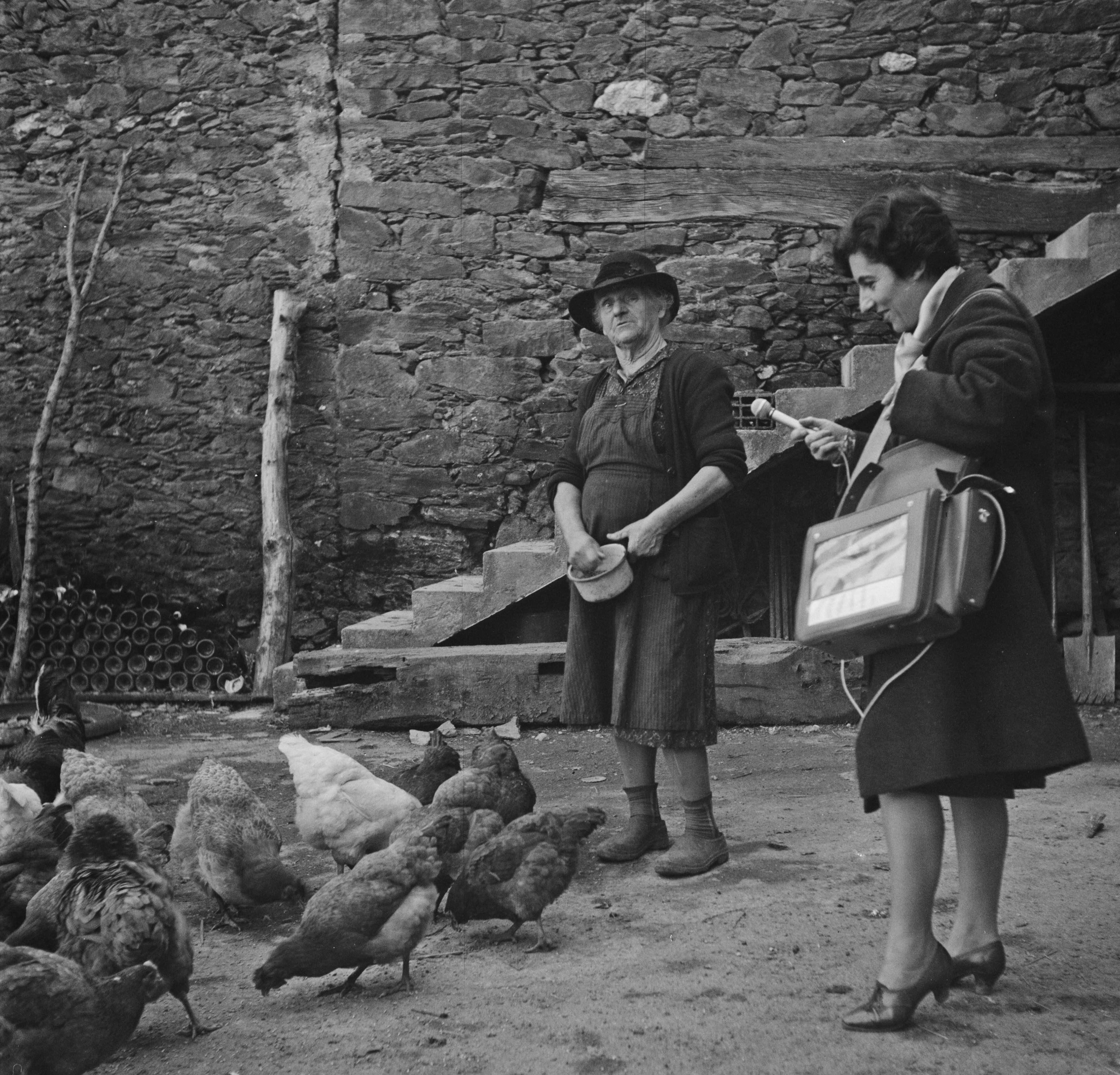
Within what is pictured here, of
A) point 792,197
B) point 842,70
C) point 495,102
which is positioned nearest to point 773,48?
point 842,70

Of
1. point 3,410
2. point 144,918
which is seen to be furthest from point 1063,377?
point 3,410

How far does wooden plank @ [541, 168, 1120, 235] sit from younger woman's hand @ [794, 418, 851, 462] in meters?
5.57

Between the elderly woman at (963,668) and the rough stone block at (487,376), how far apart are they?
561 cm

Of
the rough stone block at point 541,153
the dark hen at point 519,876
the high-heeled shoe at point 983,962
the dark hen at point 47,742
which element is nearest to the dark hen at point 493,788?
the dark hen at point 519,876

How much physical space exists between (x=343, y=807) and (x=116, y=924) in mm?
1219

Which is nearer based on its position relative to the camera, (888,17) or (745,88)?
(888,17)

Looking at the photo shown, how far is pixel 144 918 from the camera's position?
8.94 ft

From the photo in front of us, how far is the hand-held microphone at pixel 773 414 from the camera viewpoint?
2.73 m

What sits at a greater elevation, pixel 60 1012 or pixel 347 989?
pixel 60 1012

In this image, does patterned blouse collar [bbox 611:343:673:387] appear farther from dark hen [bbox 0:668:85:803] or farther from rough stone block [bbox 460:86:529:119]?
rough stone block [bbox 460:86:529:119]

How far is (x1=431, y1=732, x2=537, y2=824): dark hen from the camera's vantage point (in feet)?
13.4

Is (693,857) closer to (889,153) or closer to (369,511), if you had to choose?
(369,511)

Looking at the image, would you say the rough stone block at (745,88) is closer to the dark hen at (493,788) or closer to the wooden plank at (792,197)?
the wooden plank at (792,197)

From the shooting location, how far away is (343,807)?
154 inches
